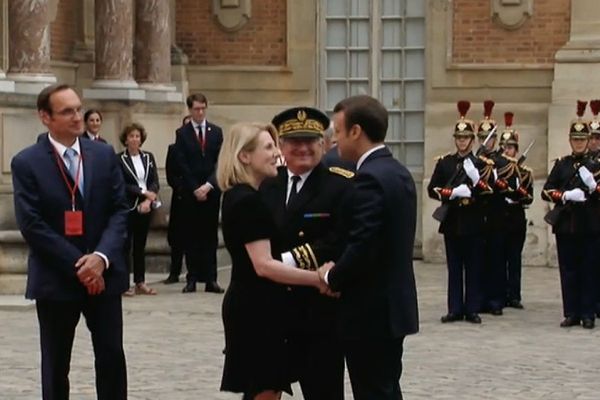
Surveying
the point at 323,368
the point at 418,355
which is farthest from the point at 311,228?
the point at 418,355

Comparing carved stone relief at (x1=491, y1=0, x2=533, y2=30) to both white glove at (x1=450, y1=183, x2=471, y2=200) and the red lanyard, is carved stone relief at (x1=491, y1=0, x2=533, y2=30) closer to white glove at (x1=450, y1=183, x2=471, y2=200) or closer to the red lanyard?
white glove at (x1=450, y1=183, x2=471, y2=200)

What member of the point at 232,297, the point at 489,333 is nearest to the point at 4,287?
the point at 489,333

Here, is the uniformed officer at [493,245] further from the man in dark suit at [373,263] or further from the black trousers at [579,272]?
the man in dark suit at [373,263]

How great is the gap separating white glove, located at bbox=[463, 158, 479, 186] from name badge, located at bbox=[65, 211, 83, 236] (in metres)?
7.22

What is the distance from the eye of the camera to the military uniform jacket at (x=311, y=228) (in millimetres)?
7738

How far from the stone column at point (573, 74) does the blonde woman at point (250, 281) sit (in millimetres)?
12621

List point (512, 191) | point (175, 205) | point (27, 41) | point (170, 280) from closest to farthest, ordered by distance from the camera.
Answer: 1. point (512, 191)
2. point (27, 41)
3. point (175, 205)
4. point (170, 280)

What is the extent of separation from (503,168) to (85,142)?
772 cm

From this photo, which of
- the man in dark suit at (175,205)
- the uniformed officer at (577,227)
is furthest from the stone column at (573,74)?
the uniformed officer at (577,227)

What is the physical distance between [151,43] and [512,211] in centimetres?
597

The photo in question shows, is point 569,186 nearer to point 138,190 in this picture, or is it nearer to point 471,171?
point 471,171

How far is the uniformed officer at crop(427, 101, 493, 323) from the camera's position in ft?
49.0

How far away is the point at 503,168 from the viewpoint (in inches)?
617

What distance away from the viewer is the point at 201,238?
1712cm
